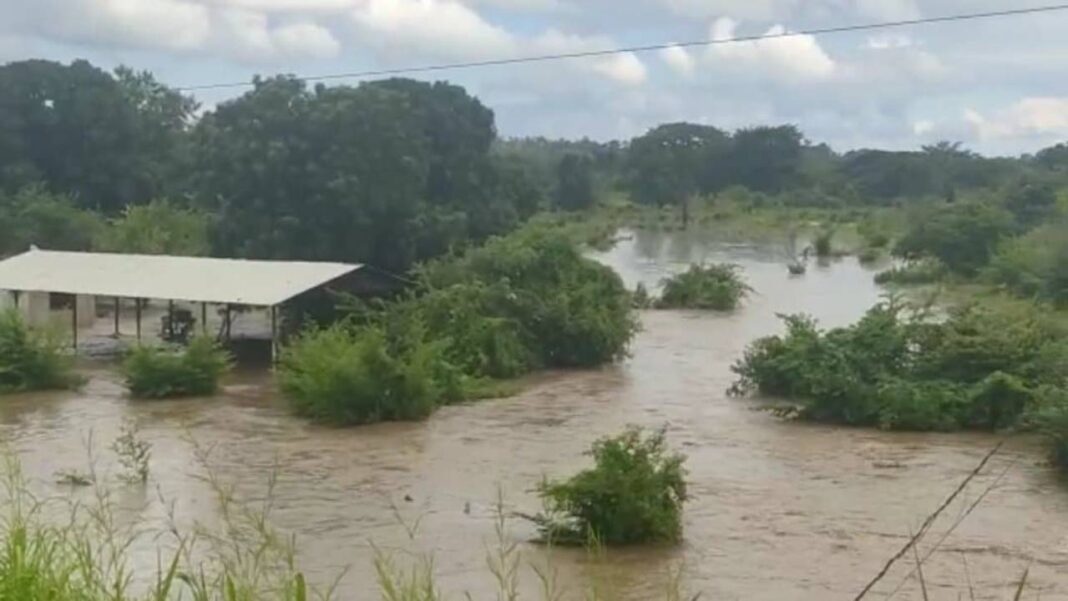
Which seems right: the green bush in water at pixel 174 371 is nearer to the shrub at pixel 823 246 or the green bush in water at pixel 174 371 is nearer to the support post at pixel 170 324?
the support post at pixel 170 324

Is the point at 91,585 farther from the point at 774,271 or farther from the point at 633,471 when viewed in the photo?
the point at 774,271

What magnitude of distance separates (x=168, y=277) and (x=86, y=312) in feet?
18.3

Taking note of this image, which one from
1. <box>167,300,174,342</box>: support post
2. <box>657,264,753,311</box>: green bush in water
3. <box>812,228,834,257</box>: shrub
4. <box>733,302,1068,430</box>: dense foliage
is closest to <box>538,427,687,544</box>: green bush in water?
<box>733,302,1068,430</box>: dense foliage

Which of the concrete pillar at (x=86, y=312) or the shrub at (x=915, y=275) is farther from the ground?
the shrub at (x=915, y=275)

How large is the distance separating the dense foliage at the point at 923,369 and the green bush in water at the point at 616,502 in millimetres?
7099

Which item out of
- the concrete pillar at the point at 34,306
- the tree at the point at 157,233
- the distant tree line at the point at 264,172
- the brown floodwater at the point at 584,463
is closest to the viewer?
the brown floodwater at the point at 584,463

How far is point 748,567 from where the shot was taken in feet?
38.8

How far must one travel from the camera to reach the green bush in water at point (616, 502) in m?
12.6

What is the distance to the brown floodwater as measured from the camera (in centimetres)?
1175

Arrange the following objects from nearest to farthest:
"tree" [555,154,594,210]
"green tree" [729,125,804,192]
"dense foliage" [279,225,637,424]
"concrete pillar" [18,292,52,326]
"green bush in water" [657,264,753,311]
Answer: "dense foliage" [279,225,637,424] < "concrete pillar" [18,292,52,326] < "green bush in water" [657,264,753,311] < "tree" [555,154,594,210] < "green tree" [729,125,804,192]

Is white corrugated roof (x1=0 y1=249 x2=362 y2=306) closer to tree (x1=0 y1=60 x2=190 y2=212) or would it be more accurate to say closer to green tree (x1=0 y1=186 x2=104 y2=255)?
green tree (x1=0 y1=186 x2=104 y2=255)

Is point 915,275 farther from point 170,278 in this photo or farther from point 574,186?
point 574,186

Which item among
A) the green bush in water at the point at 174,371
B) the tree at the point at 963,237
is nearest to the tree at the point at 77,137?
the tree at the point at 963,237

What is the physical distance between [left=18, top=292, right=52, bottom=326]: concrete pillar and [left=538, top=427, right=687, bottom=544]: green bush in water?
56.3ft
